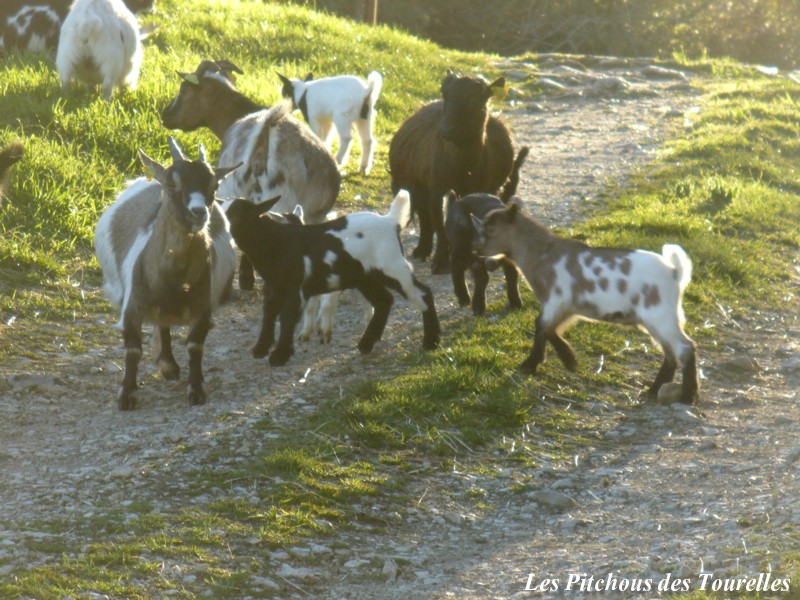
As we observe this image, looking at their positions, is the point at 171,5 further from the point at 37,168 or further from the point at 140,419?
the point at 140,419

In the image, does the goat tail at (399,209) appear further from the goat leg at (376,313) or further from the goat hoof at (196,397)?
the goat hoof at (196,397)

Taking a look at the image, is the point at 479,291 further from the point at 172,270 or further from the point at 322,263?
the point at 172,270

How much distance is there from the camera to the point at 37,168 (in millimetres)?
9172

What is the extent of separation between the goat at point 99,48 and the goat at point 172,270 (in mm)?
4719

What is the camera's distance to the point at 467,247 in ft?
24.3

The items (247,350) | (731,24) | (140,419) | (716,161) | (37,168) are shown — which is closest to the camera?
(140,419)

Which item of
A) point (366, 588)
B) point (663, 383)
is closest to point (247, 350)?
point (663, 383)

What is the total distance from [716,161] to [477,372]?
7.15 meters

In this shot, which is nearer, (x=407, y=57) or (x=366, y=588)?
(x=366, y=588)

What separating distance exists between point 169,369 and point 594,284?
2331mm

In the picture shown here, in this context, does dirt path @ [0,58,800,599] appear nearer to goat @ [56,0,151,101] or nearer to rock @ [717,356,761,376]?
rock @ [717,356,761,376]

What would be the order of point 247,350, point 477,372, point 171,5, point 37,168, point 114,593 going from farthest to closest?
point 171,5
point 37,168
point 247,350
point 477,372
point 114,593

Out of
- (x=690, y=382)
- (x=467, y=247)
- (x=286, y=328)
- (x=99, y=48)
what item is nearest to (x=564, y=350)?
(x=690, y=382)

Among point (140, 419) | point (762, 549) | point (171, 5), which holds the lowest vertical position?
point (140, 419)
